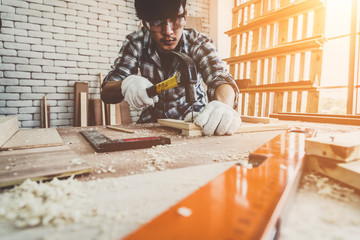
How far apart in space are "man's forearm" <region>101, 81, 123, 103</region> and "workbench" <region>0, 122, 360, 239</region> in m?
1.22

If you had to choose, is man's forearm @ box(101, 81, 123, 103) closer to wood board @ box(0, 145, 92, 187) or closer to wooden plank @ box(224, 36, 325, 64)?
wood board @ box(0, 145, 92, 187)

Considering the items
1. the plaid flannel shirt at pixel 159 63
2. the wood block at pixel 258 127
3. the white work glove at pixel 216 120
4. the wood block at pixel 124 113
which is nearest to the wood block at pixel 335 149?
the white work glove at pixel 216 120

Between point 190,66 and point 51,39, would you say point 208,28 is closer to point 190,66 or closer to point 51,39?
point 51,39

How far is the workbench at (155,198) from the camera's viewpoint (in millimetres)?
346

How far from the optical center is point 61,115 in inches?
153

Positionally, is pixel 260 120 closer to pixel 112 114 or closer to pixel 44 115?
pixel 112 114

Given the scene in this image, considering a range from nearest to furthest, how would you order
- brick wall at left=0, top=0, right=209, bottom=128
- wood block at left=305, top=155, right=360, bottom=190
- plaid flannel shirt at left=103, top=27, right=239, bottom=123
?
wood block at left=305, top=155, right=360, bottom=190, plaid flannel shirt at left=103, top=27, right=239, bottom=123, brick wall at left=0, top=0, right=209, bottom=128

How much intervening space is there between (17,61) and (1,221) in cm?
414

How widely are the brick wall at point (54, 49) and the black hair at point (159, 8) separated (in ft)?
9.12

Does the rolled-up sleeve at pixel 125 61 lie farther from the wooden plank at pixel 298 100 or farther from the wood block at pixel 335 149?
the wooden plank at pixel 298 100

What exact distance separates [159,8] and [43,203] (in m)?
1.56

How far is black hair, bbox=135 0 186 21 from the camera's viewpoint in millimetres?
1608

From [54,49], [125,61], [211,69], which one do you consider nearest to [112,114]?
[54,49]

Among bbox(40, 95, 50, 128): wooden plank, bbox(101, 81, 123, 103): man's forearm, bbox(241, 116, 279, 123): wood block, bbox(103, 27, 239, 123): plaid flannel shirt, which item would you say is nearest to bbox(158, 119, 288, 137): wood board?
bbox(241, 116, 279, 123): wood block
